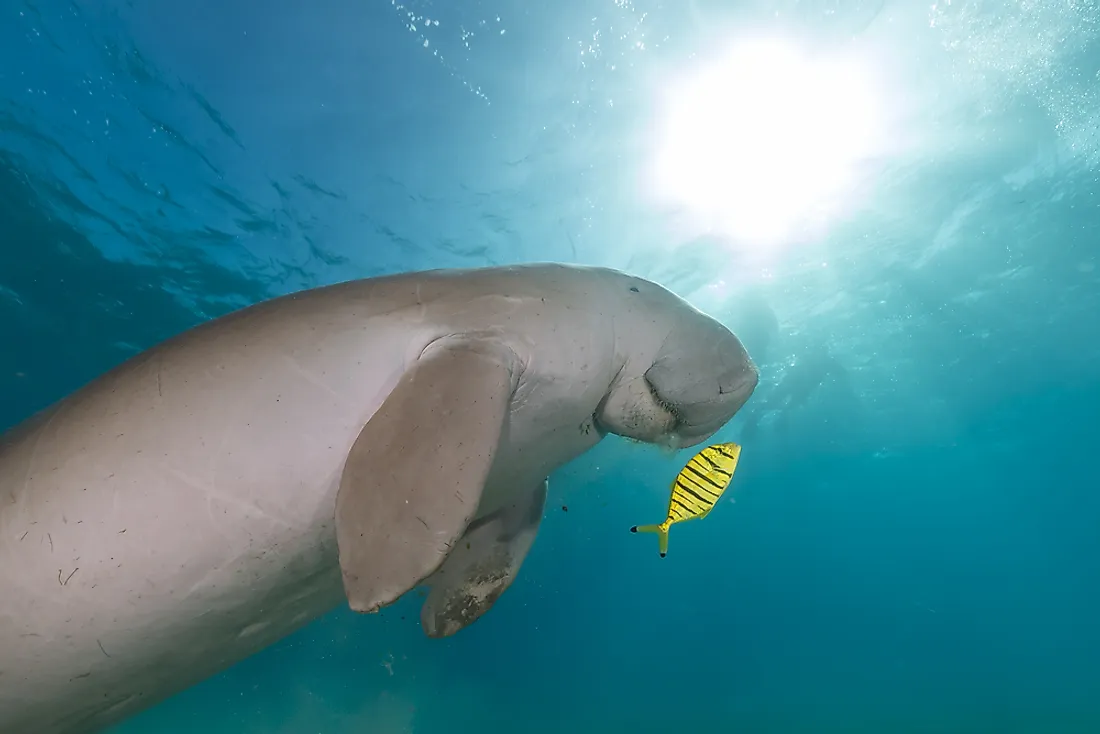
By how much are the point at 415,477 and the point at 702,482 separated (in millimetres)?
1609

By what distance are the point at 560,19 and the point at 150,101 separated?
261 inches

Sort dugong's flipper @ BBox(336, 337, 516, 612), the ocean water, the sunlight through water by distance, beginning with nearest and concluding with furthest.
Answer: dugong's flipper @ BBox(336, 337, 516, 612) < the ocean water < the sunlight through water

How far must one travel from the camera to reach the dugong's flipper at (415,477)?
132 centimetres

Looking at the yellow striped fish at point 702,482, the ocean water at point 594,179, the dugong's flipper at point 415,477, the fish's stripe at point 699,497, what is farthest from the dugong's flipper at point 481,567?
the dugong's flipper at point 415,477

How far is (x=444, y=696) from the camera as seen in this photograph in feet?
108

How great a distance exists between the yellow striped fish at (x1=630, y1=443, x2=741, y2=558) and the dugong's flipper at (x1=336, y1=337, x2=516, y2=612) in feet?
4.24

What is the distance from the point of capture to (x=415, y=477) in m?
1.40

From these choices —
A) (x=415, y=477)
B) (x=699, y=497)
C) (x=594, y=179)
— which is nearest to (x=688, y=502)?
(x=699, y=497)

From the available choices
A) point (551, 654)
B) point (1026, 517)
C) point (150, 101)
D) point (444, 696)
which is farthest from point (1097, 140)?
point (1026, 517)

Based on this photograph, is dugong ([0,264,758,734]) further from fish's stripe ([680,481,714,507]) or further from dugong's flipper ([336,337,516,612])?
fish's stripe ([680,481,714,507])

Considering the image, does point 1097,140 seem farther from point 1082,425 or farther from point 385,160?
point 1082,425

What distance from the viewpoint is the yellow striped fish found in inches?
99.8

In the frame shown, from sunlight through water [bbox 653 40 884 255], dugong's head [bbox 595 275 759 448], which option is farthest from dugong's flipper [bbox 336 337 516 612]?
sunlight through water [bbox 653 40 884 255]

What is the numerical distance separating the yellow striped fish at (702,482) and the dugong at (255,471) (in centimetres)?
88
